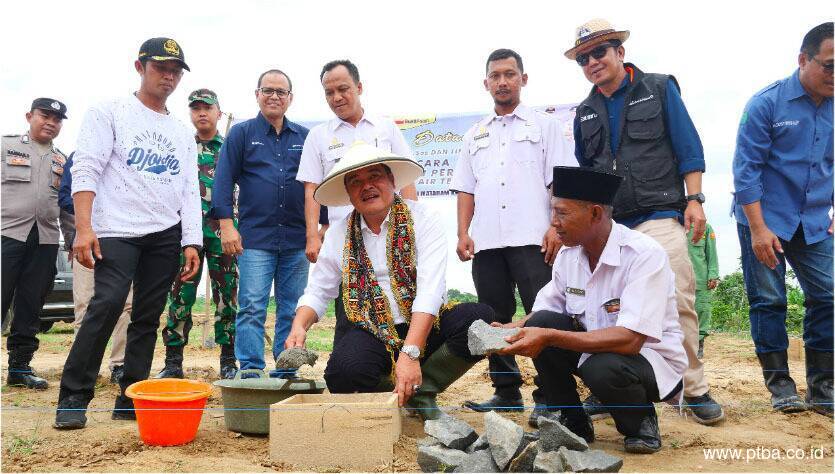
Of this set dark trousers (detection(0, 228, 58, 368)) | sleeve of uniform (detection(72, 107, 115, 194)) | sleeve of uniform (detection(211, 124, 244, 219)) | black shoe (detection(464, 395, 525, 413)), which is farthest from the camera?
dark trousers (detection(0, 228, 58, 368))

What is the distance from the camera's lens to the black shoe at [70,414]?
3.38 metres

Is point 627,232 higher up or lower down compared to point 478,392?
higher up

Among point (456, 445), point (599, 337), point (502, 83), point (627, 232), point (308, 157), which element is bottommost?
point (456, 445)

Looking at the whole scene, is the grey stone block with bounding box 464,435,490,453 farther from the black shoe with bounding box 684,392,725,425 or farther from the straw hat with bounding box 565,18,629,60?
the straw hat with bounding box 565,18,629,60

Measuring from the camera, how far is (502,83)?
4.18 meters

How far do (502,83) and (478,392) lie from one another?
7.51ft

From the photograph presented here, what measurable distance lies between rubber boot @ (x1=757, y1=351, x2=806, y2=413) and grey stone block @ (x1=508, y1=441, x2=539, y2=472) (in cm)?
220

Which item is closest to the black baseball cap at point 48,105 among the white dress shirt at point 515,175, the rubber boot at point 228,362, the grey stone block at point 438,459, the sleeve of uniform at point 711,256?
the rubber boot at point 228,362

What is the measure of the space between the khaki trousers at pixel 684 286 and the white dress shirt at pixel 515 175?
70cm

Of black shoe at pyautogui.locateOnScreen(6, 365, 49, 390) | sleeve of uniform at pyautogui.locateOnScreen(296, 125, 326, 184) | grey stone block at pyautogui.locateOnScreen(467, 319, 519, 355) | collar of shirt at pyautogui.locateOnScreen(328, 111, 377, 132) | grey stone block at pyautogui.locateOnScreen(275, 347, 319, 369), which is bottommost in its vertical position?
black shoe at pyautogui.locateOnScreen(6, 365, 49, 390)

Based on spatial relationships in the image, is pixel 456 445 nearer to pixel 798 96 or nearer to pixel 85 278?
pixel 798 96

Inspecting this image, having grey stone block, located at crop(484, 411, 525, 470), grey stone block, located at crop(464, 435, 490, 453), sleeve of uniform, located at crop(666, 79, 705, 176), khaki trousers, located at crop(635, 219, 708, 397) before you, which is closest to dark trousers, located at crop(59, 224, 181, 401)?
grey stone block, located at crop(464, 435, 490, 453)

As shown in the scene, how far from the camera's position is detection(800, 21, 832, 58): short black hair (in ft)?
11.6

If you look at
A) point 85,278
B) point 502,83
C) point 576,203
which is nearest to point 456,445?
point 576,203
